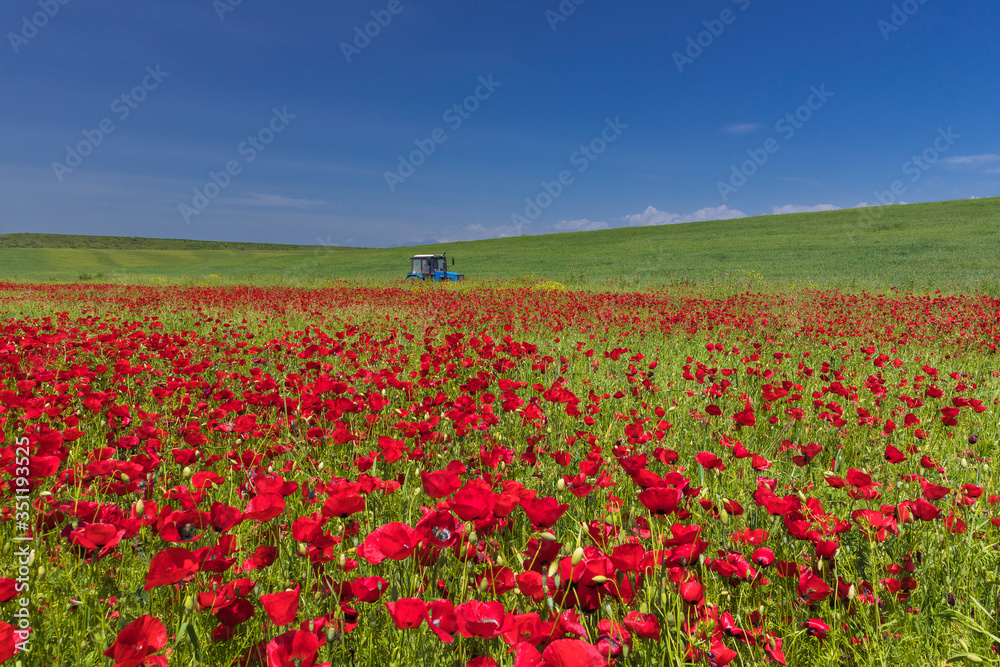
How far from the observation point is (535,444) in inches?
107

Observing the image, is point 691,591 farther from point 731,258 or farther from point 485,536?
point 731,258

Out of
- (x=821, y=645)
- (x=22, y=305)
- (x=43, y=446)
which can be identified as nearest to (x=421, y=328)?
(x=43, y=446)

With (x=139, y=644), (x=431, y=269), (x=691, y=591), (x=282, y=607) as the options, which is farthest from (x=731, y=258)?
(x=139, y=644)

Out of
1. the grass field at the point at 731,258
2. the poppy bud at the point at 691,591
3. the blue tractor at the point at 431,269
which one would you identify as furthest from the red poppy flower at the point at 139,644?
the blue tractor at the point at 431,269

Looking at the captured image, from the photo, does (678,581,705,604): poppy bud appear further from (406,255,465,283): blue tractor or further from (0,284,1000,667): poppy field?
(406,255,465,283): blue tractor

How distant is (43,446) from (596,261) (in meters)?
36.1

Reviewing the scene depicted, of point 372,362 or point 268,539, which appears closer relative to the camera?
point 268,539

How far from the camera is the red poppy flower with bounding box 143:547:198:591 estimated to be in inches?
36.3

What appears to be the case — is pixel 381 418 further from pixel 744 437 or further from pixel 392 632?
pixel 744 437

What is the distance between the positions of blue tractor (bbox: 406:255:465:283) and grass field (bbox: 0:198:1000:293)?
3.30m

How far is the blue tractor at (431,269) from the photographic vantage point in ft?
90.8

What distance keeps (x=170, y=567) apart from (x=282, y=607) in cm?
26

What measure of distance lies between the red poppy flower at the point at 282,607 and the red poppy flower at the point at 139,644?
0.20 metres

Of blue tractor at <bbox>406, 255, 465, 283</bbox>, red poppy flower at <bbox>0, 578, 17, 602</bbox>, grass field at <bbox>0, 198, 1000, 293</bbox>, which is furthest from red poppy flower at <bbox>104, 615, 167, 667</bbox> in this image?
blue tractor at <bbox>406, 255, 465, 283</bbox>
